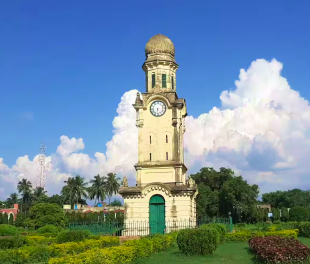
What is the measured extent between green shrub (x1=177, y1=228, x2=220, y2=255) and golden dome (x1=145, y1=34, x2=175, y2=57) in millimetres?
18988

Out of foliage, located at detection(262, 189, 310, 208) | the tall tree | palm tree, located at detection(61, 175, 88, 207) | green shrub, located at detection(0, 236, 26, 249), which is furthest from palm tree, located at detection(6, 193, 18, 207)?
green shrub, located at detection(0, 236, 26, 249)

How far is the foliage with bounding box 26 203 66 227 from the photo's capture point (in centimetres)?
4462

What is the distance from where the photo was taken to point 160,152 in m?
30.1

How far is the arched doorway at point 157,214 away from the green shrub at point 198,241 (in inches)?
404

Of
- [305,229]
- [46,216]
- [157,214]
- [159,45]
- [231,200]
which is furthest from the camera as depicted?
[231,200]

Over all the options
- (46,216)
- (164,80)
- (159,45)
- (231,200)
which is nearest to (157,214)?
(164,80)

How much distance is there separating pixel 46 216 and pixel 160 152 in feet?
70.6

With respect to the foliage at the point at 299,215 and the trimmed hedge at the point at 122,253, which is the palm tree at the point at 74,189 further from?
the trimmed hedge at the point at 122,253

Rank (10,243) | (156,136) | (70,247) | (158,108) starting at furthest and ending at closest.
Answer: (158,108)
(156,136)
(10,243)
(70,247)

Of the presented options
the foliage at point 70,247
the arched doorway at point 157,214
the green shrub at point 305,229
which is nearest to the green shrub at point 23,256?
the foliage at point 70,247

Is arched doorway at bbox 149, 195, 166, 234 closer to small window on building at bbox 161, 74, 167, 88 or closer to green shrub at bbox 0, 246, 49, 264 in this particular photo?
small window on building at bbox 161, 74, 167, 88

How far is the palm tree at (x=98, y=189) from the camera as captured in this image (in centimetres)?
7804

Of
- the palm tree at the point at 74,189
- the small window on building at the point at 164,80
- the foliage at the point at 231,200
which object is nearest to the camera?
the small window on building at the point at 164,80

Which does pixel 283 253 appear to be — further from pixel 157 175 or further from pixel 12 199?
pixel 12 199
